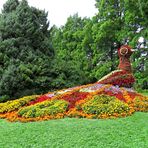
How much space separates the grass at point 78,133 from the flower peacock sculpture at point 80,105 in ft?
1.55

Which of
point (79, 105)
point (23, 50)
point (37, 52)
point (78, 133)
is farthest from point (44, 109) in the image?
point (37, 52)

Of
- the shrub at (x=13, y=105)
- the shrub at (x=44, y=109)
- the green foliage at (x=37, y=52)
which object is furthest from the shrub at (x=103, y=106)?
the green foliage at (x=37, y=52)

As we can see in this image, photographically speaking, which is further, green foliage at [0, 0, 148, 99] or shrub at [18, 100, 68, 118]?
green foliage at [0, 0, 148, 99]

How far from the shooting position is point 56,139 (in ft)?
27.0

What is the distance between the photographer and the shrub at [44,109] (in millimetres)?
10641

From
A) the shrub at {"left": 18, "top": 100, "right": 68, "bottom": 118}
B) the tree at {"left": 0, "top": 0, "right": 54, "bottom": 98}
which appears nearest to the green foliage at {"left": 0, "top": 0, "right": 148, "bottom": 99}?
the tree at {"left": 0, "top": 0, "right": 54, "bottom": 98}

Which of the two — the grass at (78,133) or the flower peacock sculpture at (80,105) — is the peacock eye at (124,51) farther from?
the grass at (78,133)

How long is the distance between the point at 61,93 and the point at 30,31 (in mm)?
5353

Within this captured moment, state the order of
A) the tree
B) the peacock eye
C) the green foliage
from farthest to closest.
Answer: the green foliage
the tree
the peacock eye

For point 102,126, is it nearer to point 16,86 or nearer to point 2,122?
point 2,122

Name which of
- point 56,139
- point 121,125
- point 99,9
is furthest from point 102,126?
point 99,9

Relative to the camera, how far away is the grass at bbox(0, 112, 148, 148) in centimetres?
785

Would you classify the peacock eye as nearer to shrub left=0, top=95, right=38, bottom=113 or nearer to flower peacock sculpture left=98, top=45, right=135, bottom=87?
flower peacock sculpture left=98, top=45, right=135, bottom=87

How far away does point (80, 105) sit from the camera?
10828mm
